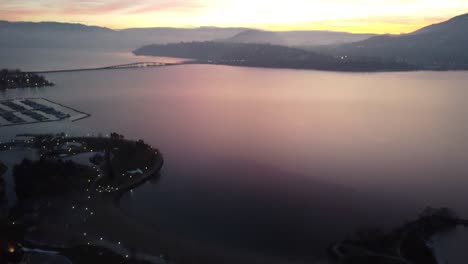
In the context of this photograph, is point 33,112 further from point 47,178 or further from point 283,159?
point 283,159

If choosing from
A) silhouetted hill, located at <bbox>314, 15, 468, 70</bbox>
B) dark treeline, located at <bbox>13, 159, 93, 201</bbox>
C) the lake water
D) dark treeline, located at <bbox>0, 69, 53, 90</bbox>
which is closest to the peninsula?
dark treeline, located at <bbox>13, 159, 93, 201</bbox>

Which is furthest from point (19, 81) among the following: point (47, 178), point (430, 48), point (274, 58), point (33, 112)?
point (430, 48)

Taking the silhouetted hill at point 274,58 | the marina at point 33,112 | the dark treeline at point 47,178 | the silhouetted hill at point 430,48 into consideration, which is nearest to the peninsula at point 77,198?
the dark treeline at point 47,178

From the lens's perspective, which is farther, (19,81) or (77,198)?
(19,81)

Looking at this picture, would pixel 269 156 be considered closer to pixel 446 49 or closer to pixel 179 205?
pixel 179 205

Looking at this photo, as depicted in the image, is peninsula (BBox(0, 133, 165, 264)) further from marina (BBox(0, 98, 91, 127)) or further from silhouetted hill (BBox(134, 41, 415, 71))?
silhouetted hill (BBox(134, 41, 415, 71))

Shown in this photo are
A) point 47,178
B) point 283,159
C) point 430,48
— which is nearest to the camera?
point 47,178

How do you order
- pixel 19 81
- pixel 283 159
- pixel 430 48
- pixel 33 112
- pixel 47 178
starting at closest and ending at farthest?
pixel 47 178 < pixel 283 159 < pixel 33 112 < pixel 19 81 < pixel 430 48
